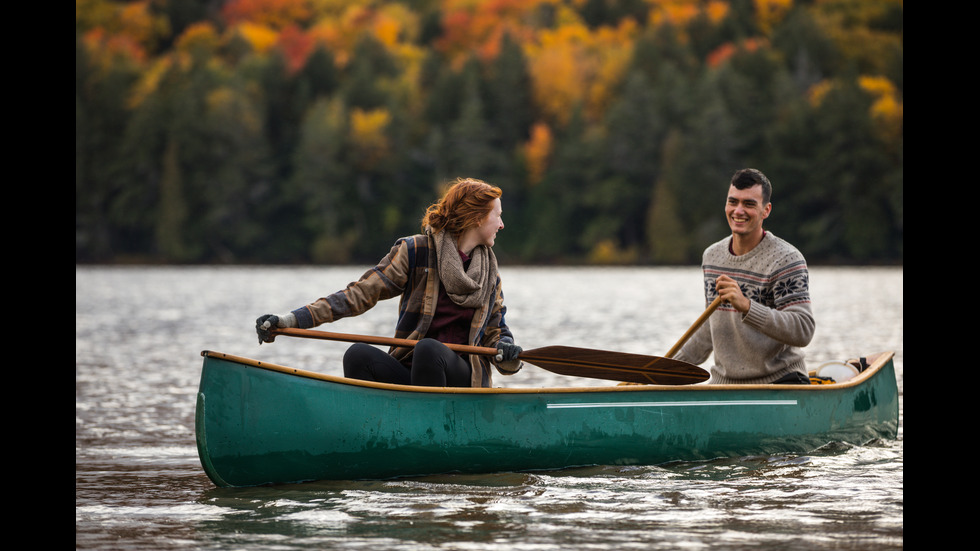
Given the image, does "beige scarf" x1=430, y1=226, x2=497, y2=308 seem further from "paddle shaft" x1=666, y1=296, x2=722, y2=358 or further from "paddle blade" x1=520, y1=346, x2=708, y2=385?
"paddle shaft" x1=666, y1=296, x2=722, y2=358

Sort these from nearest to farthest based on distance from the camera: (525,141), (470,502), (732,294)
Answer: (470,502)
(732,294)
(525,141)

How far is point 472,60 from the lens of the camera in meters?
64.9

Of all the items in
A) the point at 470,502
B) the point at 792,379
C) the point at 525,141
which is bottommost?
the point at 470,502

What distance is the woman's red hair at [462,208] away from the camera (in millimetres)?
5672

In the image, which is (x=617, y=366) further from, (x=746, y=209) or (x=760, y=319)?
(x=746, y=209)

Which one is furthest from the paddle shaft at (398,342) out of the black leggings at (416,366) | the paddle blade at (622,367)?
the paddle blade at (622,367)

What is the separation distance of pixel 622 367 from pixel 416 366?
1245 millimetres

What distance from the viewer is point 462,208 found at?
5.70m

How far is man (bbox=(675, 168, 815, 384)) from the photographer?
A: 601cm

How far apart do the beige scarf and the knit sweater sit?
45.8 inches

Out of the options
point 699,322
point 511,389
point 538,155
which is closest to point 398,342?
point 511,389

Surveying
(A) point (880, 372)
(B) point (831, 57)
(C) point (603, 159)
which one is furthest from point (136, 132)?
(A) point (880, 372)

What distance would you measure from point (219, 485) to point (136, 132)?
5763 cm

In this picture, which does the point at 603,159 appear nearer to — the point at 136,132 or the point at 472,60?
the point at 472,60
